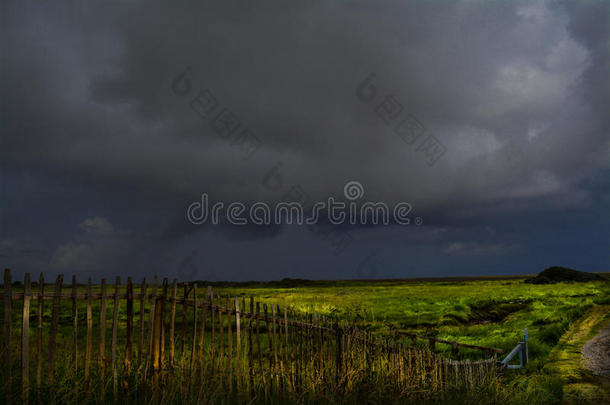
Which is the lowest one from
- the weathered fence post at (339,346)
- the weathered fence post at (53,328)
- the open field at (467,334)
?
the open field at (467,334)

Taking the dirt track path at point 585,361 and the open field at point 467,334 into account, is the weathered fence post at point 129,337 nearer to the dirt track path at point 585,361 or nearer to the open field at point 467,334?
the open field at point 467,334

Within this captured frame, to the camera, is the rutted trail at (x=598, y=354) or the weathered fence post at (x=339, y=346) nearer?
the weathered fence post at (x=339, y=346)

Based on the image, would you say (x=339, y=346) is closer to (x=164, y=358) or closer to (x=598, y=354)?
(x=164, y=358)

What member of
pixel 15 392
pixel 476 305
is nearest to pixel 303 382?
pixel 15 392

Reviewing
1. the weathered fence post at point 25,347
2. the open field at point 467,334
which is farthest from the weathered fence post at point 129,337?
the weathered fence post at point 25,347

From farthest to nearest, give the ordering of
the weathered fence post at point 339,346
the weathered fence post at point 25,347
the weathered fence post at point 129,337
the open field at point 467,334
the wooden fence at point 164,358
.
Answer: the weathered fence post at point 339,346
the open field at point 467,334
the weathered fence post at point 129,337
the wooden fence at point 164,358
the weathered fence post at point 25,347

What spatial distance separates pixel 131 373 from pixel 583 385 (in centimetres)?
1145

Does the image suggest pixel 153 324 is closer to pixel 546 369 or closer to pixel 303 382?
pixel 303 382

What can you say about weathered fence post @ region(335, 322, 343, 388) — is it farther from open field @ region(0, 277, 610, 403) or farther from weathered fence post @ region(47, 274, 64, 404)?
weathered fence post @ region(47, 274, 64, 404)

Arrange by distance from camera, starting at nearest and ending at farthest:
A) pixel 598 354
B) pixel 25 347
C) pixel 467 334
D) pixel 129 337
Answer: pixel 25 347 → pixel 129 337 → pixel 598 354 → pixel 467 334

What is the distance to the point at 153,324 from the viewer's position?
693cm

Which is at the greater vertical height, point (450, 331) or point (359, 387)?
point (359, 387)

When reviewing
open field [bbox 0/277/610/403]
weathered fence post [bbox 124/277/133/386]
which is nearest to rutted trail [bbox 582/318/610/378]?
open field [bbox 0/277/610/403]

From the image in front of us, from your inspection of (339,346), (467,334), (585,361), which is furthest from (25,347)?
(467,334)
